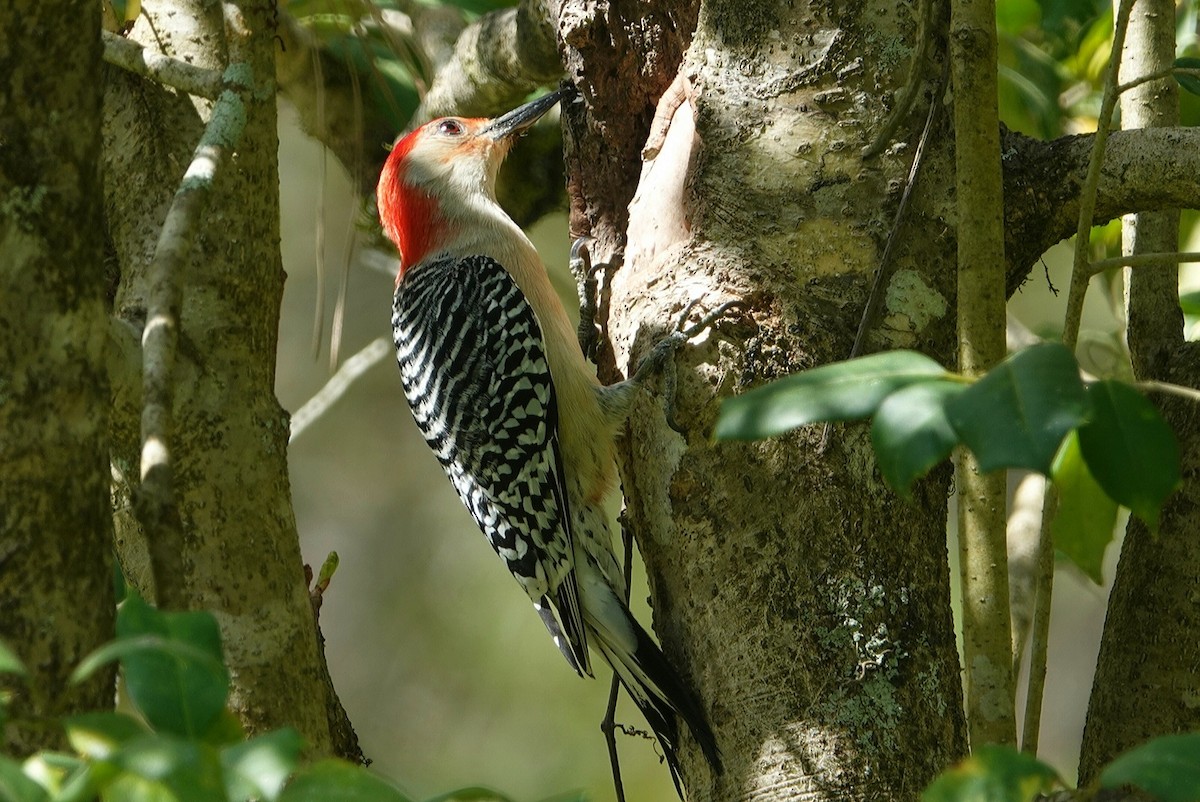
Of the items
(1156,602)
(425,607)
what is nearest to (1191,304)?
(1156,602)

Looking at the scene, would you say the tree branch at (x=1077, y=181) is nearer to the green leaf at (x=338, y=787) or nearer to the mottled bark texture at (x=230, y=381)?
the mottled bark texture at (x=230, y=381)

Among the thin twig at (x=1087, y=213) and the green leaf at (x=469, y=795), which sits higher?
the thin twig at (x=1087, y=213)

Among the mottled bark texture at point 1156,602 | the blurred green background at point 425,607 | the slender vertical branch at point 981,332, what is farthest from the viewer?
the blurred green background at point 425,607

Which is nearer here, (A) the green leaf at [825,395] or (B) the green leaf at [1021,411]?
(B) the green leaf at [1021,411]

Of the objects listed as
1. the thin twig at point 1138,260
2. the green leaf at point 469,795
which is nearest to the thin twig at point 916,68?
the thin twig at point 1138,260

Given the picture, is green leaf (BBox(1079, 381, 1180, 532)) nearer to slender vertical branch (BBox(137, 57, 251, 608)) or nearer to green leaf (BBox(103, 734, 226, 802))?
green leaf (BBox(103, 734, 226, 802))

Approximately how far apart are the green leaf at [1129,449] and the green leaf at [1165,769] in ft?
0.67

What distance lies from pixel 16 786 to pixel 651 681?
177 cm

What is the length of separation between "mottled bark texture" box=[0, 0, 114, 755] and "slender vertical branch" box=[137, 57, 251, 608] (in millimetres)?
57

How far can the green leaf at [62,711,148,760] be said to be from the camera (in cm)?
99

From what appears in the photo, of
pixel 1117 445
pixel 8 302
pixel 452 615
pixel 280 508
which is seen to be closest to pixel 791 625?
pixel 280 508

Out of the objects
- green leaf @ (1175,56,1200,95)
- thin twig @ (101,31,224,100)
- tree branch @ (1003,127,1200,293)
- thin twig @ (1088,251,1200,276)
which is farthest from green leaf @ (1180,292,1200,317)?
thin twig @ (101,31,224,100)

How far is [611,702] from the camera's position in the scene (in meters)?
2.82

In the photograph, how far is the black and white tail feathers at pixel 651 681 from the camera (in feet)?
7.78
